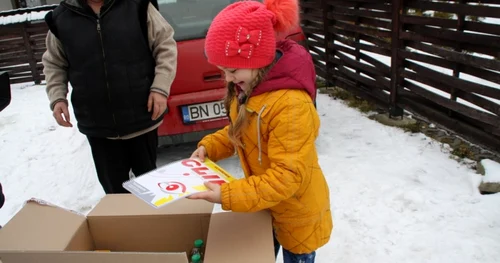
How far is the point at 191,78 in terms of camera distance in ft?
12.3

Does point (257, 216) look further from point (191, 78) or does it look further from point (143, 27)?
point (191, 78)

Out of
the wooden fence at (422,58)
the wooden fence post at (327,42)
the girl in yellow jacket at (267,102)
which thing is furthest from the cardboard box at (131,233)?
the wooden fence post at (327,42)

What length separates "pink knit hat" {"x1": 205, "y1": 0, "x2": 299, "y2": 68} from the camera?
138 cm

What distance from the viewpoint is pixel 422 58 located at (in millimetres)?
4559

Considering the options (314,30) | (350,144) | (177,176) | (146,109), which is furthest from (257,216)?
(314,30)

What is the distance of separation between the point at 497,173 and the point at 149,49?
287 centimetres

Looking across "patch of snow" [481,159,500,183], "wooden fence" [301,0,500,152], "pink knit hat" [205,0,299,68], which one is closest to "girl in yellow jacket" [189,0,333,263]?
"pink knit hat" [205,0,299,68]

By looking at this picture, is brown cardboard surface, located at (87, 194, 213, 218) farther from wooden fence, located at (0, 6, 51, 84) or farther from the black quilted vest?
wooden fence, located at (0, 6, 51, 84)

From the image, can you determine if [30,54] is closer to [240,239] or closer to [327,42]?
[327,42]

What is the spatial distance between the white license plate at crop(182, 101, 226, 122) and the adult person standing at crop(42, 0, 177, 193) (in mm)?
1188

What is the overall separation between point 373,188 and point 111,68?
7.56ft

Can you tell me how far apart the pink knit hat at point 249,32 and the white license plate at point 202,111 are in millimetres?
2297

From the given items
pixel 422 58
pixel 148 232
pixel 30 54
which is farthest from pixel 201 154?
pixel 30 54

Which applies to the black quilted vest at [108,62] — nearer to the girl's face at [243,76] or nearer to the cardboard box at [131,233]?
the cardboard box at [131,233]
